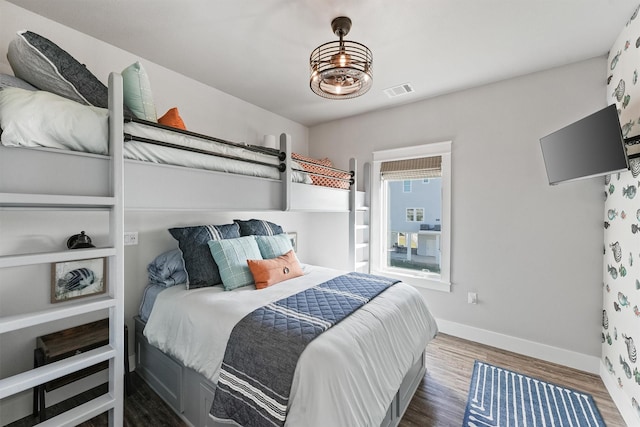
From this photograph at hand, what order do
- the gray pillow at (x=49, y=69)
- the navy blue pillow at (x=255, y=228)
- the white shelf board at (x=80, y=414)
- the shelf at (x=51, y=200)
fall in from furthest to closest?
the navy blue pillow at (x=255, y=228), the gray pillow at (x=49, y=69), the white shelf board at (x=80, y=414), the shelf at (x=51, y=200)

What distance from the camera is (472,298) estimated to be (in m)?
2.87

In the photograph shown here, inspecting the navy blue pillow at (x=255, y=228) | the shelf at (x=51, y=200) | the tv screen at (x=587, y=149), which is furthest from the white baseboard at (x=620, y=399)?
the shelf at (x=51, y=200)

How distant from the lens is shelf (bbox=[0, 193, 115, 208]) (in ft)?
3.44

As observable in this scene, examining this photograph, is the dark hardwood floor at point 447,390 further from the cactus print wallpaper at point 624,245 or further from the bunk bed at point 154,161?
the bunk bed at point 154,161

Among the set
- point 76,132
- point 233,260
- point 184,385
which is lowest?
point 184,385

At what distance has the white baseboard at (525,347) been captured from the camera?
7.71ft

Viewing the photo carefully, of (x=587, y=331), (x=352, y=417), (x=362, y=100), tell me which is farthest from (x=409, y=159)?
(x=352, y=417)

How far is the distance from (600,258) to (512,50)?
1900mm

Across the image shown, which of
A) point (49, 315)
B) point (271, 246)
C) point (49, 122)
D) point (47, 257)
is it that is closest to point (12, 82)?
point (49, 122)

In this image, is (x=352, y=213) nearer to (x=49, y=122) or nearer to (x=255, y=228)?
(x=255, y=228)

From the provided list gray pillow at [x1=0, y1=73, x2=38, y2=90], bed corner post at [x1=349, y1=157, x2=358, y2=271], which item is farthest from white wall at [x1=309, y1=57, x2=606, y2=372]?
gray pillow at [x1=0, y1=73, x2=38, y2=90]

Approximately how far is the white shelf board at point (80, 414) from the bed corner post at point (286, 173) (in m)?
1.54

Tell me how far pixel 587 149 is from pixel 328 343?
6.65 ft

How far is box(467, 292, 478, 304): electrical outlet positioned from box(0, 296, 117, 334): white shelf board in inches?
120
